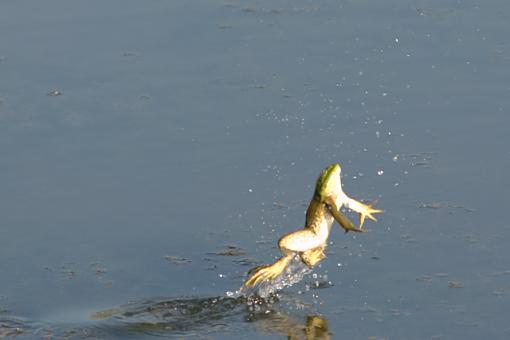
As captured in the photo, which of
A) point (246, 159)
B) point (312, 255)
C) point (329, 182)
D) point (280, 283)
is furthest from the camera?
point (246, 159)

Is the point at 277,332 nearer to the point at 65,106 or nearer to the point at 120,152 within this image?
the point at 120,152

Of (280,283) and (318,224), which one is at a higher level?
(318,224)

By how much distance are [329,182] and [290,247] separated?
483 millimetres

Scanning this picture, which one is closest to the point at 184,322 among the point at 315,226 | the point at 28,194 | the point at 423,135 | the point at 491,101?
the point at 315,226

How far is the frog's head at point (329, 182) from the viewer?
25.7 feet

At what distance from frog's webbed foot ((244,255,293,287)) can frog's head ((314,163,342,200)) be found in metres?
0.55

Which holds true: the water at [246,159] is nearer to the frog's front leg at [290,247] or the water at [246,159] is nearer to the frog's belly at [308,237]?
the frog's front leg at [290,247]

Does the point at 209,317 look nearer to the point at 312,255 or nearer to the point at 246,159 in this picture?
the point at 312,255

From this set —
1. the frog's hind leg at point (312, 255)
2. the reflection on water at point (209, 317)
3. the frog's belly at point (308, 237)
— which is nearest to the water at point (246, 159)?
the reflection on water at point (209, 317)

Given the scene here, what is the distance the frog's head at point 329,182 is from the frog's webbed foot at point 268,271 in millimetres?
555

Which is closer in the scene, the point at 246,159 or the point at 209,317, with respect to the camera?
the point at 209,317

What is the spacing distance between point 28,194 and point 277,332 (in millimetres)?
2275

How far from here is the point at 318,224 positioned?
809 centimetres

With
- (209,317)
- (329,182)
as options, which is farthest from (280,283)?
(329,182)
